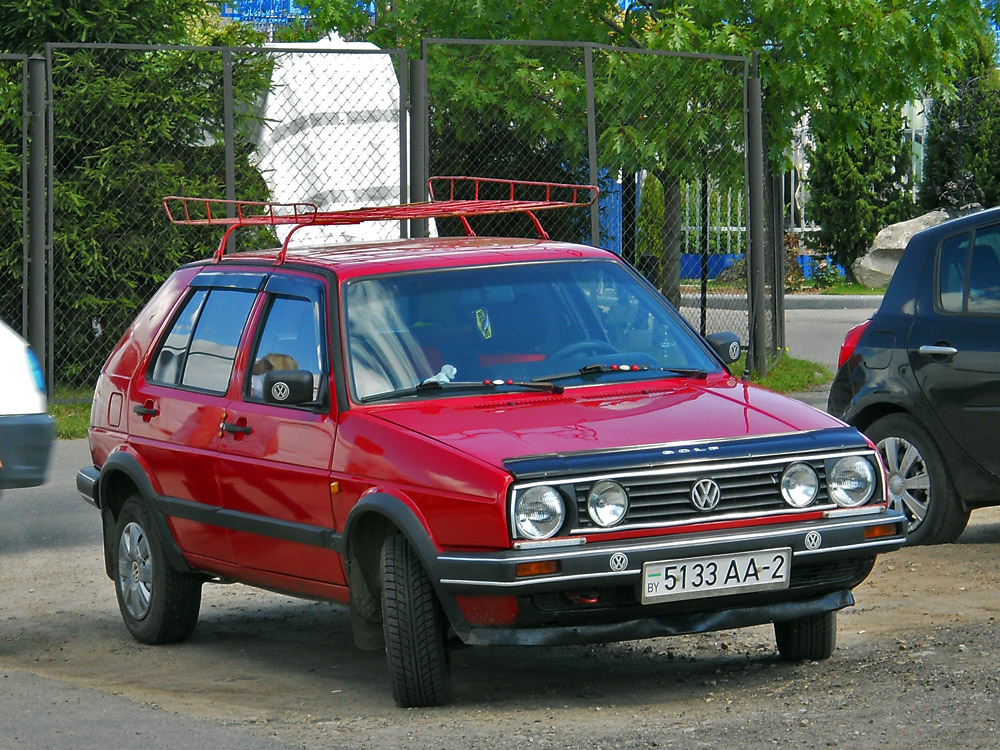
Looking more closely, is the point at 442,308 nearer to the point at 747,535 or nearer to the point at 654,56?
the point at 747,535

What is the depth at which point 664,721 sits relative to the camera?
5.62 m

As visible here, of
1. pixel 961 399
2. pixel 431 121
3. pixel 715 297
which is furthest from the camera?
pixel 715 297

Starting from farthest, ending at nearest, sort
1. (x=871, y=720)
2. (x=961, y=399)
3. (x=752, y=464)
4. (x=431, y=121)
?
(x=431, y=121) < (x=961, y=399) < (x=752, y=464) < (x=871, y=720)

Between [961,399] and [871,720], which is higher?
[961,399]

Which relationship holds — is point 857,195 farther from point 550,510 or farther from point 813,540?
point 550,510

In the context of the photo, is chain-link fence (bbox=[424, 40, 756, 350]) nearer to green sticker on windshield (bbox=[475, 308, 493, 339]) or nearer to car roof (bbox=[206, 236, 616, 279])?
car roof (bbox=[206, 236, 616, 279])

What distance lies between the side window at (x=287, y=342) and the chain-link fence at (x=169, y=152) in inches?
331

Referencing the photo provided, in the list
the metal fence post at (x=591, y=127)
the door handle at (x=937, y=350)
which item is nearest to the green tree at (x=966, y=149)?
the metal fence post at (x=591, y=127)

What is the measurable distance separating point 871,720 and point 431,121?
36.0 ft

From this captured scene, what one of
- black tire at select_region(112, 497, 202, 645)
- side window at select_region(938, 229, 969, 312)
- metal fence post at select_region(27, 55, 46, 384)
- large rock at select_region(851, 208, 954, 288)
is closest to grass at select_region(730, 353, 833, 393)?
metal fence post at select_region(27, 55, 46, 384)

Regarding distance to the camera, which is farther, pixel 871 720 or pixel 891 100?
pixel 891 100

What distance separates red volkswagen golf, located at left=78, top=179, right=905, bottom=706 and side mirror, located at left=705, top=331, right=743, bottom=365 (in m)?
0.02

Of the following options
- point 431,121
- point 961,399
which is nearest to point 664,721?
point 961,399

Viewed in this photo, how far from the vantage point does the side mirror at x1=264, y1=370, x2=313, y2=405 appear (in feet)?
21.2
